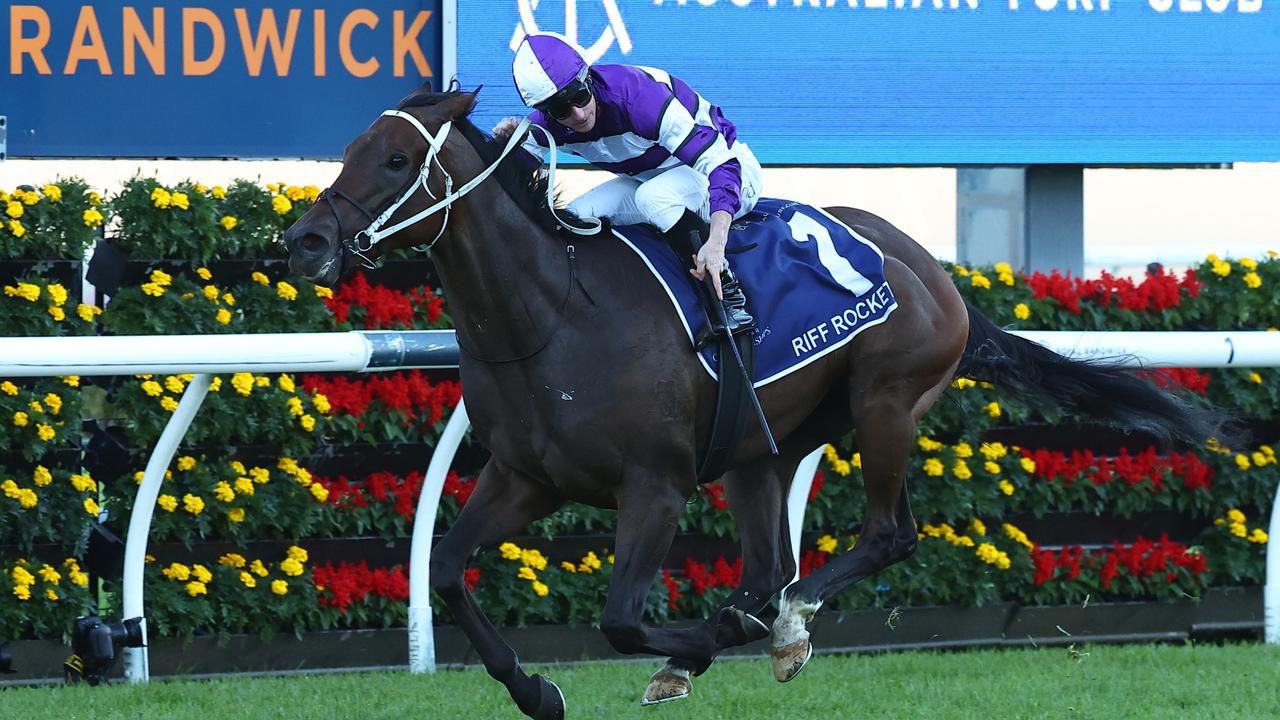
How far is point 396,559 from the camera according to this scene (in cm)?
484

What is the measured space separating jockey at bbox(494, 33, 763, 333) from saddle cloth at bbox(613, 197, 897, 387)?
0.07 meters

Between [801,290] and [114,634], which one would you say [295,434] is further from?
[801,290]

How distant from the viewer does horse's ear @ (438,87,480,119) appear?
334 centimetres

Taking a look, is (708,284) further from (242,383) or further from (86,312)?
(86,312)

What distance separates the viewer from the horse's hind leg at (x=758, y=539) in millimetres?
3809

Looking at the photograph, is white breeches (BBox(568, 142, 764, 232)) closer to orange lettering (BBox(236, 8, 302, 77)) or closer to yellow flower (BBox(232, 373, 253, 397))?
yellow flower (BBox(232, 373, 253, 397))

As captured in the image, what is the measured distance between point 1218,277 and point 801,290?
2274 millimetres

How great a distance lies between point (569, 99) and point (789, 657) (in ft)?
4.32

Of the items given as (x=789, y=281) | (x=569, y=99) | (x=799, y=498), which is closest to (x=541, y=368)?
(x=569, y=99)

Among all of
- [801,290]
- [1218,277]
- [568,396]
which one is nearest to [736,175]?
[801,290]

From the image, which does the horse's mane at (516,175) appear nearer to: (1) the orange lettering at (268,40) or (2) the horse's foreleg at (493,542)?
(2) the horse's foreleg at (493,542)

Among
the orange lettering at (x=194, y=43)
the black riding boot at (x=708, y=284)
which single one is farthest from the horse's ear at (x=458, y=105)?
the orange lettering at (x=194, y=43)

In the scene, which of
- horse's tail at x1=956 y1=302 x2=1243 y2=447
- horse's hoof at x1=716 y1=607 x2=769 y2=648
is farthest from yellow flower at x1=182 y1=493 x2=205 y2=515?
horse's tail at x1=956 y1=302 x2=1243 y2=447

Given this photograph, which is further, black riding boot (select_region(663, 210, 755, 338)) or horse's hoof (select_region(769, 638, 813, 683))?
horse's hoof (select_region(769, 638, 813, 683))
